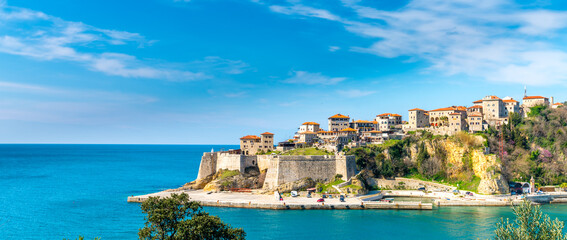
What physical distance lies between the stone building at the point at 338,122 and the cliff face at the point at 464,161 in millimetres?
16239

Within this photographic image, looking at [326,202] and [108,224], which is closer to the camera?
[108,224]

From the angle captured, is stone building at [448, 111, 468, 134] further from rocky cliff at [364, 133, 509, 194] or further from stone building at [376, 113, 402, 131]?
stone building at [376, 113, 402, 131]

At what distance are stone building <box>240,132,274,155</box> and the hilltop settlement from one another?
0.17 metres

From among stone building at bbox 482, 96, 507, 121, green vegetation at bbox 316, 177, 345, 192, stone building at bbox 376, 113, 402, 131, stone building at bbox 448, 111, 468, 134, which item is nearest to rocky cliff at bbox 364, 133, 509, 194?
stone building at bbox 448, 111, 468, 134

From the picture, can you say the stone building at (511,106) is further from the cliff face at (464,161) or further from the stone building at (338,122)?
the stone building at (338,122)

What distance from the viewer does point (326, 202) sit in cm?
5103

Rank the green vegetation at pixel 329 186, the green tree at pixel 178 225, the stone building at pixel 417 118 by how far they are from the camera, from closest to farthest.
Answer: the green tree at pixel 178 225
the green vegetation at pixel 329 186
the stone building at pixel 417 118

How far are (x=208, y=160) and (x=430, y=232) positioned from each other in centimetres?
3717

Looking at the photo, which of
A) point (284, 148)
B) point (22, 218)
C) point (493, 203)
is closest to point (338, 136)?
point (284, 148)

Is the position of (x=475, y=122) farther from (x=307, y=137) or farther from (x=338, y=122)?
(x=307, y=137)

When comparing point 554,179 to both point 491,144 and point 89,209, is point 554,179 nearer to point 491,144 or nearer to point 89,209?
point 491,144

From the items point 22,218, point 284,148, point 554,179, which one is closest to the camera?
point 22,218

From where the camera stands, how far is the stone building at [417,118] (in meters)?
75.2

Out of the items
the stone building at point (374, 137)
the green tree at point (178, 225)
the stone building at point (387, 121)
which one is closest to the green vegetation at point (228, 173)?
the stone building at point (374, 137)
